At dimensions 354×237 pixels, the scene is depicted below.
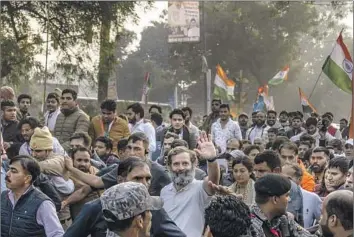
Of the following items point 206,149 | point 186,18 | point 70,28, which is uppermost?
point 186,18

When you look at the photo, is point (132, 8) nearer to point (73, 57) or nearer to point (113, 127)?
point (73, 57)

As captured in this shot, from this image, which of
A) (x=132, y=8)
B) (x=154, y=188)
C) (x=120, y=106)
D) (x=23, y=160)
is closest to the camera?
(x=23, y=160)

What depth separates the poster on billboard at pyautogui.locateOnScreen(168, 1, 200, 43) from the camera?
24328mm

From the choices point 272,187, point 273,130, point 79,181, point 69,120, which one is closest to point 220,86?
point 273,130

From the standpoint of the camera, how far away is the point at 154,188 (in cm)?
579

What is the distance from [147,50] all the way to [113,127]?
54105 millimetres

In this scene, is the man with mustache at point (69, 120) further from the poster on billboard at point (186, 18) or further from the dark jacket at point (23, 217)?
the poster on billboard at point (186, 18)

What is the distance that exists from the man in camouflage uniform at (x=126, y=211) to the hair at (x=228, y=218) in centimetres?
32

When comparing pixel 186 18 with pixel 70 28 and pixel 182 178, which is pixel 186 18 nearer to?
pixel 70 28

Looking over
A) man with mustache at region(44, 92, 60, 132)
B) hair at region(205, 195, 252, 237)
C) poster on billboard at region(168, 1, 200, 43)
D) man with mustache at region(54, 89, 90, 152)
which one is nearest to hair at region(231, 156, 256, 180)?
hair at region(205, 195, 252, 237)

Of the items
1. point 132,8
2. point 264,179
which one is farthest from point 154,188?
point 132,8

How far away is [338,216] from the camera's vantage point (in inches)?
150

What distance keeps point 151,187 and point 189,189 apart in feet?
1.29

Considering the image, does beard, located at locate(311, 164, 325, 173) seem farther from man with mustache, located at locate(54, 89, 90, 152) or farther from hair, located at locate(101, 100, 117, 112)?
man with mustache, located at locate(54, 89, 90, 152)
